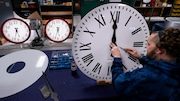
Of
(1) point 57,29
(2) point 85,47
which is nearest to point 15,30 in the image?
(1) point 57,29

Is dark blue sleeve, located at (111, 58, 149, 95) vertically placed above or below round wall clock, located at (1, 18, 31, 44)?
below

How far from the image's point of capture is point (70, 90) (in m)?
0.89

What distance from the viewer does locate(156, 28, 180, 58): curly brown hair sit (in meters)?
0.70

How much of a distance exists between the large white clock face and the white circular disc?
273 millimetres

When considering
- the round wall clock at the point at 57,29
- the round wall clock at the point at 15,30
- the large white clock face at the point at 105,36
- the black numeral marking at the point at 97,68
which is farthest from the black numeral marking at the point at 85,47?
the round wall clock at the point at 15,30

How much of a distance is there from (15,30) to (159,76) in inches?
44.9

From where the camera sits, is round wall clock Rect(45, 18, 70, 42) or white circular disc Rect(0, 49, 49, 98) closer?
white circular disc Rect(0, 49, 49, 98)

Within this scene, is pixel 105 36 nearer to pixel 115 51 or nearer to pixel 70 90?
pixel 115 51

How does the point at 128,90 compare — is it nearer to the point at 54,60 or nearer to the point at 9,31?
the point at 54,60

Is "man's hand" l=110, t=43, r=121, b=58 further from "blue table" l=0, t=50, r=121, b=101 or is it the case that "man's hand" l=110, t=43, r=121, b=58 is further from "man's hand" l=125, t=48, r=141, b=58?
"blue table" l=0, t=50, r=121, b=101

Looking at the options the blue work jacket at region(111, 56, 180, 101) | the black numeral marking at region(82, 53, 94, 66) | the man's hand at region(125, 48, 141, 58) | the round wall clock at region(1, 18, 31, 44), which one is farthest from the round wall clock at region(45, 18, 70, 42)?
the blue work jacket at region(111, 56, 180, 101)

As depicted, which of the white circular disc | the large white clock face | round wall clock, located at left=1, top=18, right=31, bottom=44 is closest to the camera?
the white circular disc

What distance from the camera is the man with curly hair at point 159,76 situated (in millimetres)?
664

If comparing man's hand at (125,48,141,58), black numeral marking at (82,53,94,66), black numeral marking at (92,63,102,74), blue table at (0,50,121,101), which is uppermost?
man's hand at (125,48,141,58)
